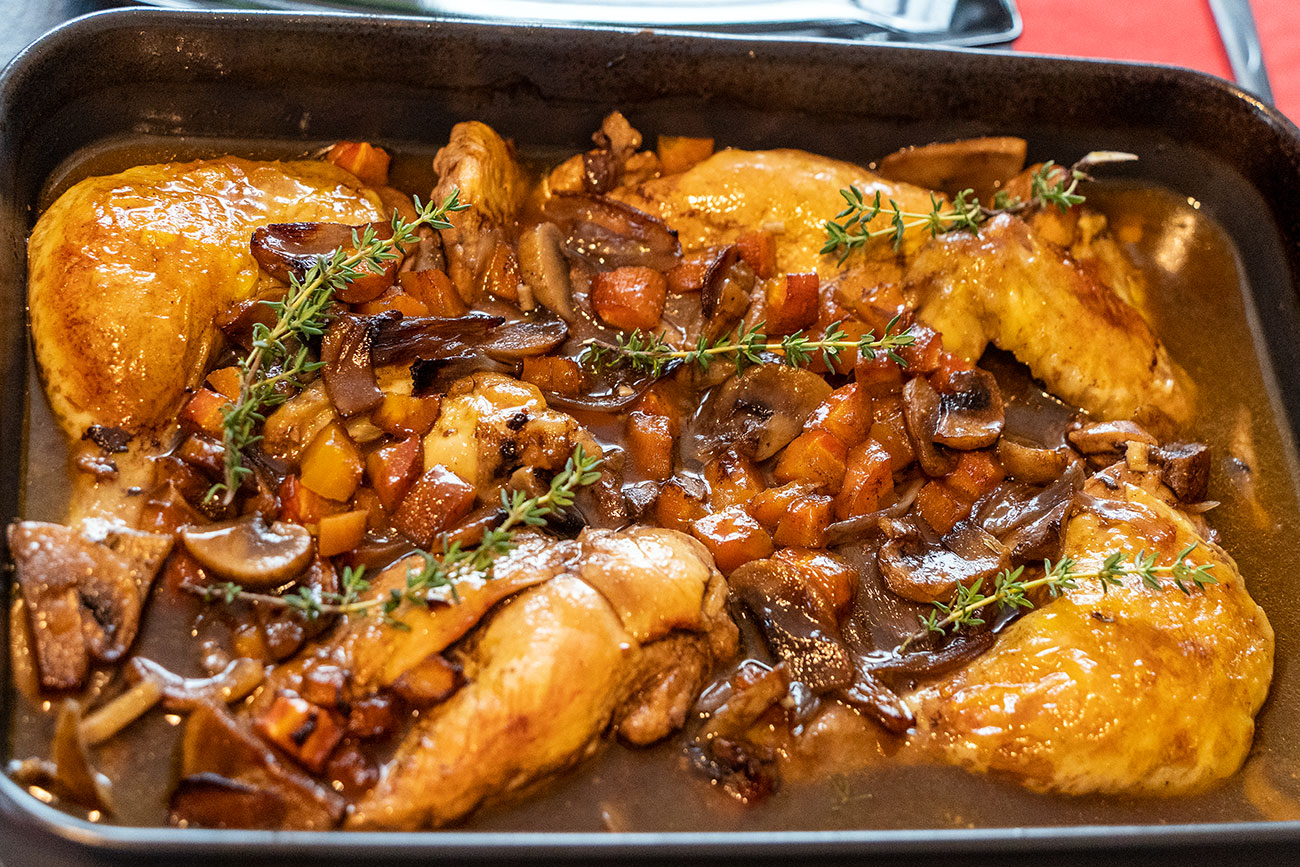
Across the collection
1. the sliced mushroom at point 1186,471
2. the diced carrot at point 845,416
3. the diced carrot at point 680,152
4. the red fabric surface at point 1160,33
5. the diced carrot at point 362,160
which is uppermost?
the red fabric surface at point 1160,33

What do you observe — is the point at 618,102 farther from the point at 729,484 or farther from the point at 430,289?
the point at 729,484

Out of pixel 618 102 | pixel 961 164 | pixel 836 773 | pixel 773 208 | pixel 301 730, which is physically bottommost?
pixel 836 773

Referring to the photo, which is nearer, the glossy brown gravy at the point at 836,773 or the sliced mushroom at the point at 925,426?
the glossy brown gravy at the point at 836,773

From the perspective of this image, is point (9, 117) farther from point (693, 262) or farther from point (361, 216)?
point (693, 262)

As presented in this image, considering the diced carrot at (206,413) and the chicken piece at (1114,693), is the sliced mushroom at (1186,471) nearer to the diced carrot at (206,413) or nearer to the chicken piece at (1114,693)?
the chicken piece at (1114,693)

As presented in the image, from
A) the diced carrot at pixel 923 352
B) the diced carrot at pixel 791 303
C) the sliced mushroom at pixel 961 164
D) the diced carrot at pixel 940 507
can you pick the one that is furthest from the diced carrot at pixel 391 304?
the sliced mushroom at pixel 961 164

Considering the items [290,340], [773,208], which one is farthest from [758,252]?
[290,340]

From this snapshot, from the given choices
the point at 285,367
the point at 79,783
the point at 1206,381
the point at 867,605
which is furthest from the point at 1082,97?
the point at 79,783
